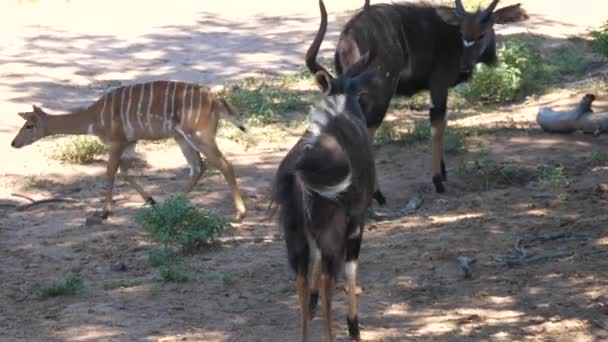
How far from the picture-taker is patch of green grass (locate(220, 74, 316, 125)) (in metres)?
11.7

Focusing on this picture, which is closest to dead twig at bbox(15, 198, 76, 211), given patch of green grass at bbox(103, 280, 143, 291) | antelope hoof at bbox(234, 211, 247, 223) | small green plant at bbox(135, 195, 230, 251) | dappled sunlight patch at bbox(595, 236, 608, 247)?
antelope hoof at bbox(234, 211, 247, 223)

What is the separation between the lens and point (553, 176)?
877cm

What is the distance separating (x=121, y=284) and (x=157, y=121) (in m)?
2.56

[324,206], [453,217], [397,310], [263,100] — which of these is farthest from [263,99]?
[324,206]

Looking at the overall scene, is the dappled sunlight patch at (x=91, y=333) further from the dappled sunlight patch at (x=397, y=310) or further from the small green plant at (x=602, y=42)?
the small green plant at (x=602, y=42)

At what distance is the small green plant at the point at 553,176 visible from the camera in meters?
8.65

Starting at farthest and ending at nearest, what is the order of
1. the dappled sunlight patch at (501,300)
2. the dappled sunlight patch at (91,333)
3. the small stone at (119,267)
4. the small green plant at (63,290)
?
the small stone at (119,267) → the small green plant at (63,290) → the dappled sunlight patch at (501,300) → the dappled sunlight patch at (91,333)

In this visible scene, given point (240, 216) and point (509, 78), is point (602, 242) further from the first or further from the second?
point (509, 78)

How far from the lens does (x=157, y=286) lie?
718 cm

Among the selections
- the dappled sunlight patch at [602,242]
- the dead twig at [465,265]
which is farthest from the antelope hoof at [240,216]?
the dappled sunlight patch at [602,242]

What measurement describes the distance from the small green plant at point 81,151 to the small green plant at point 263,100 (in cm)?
159

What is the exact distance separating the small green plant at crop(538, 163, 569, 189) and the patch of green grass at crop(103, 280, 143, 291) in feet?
10.1

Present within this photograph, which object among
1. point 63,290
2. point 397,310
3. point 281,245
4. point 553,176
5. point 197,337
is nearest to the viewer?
point 197,337

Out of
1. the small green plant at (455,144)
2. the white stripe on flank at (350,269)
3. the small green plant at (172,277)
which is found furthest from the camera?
the small green plant at (455,144)
